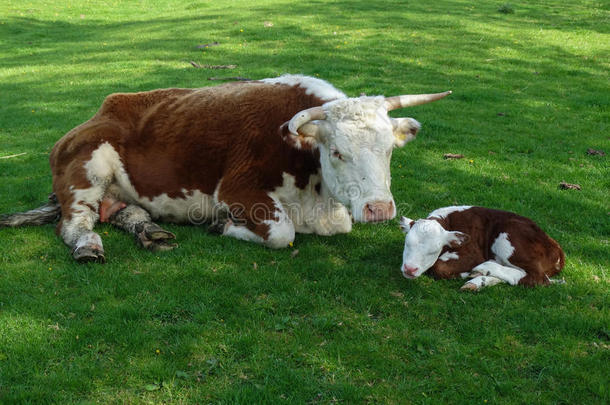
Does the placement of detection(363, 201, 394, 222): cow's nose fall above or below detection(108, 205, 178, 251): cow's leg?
above

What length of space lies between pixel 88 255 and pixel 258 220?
6.57ft

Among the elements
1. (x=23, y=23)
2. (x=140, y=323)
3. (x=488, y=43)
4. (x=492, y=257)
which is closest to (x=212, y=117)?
(x=140, y=323)

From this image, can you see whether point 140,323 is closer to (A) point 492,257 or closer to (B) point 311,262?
(B) point 311,262

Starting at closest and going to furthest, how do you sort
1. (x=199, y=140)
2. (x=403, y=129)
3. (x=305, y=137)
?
(x=305, y=137) → (x=403, y=129) → (x=199, y=140)

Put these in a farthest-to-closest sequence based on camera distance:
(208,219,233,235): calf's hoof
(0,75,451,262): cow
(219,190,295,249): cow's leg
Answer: (208,219,233,235): calf's hoof
(219,190,295,249): cow's leg
(0,75,451,262): cow

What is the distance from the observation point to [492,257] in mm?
6152

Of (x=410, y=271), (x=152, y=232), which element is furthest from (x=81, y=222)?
(x=410, y=271)

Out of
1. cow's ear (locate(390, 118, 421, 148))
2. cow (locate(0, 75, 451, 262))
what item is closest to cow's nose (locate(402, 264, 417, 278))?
cow (locate(0, 75, 451, 262))

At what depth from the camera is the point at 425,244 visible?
583 centimetres

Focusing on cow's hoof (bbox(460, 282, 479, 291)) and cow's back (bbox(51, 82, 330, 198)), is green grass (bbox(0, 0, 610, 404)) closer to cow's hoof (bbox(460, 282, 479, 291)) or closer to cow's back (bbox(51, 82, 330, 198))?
cow's hoof (bbox(460, 282, 479, 291))

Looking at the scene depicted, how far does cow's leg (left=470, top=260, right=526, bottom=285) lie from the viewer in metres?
5.77

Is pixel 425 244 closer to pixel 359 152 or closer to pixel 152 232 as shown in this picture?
pixel 359 152

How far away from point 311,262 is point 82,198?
3.16 m

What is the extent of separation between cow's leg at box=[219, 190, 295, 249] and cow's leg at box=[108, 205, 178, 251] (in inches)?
30.7
